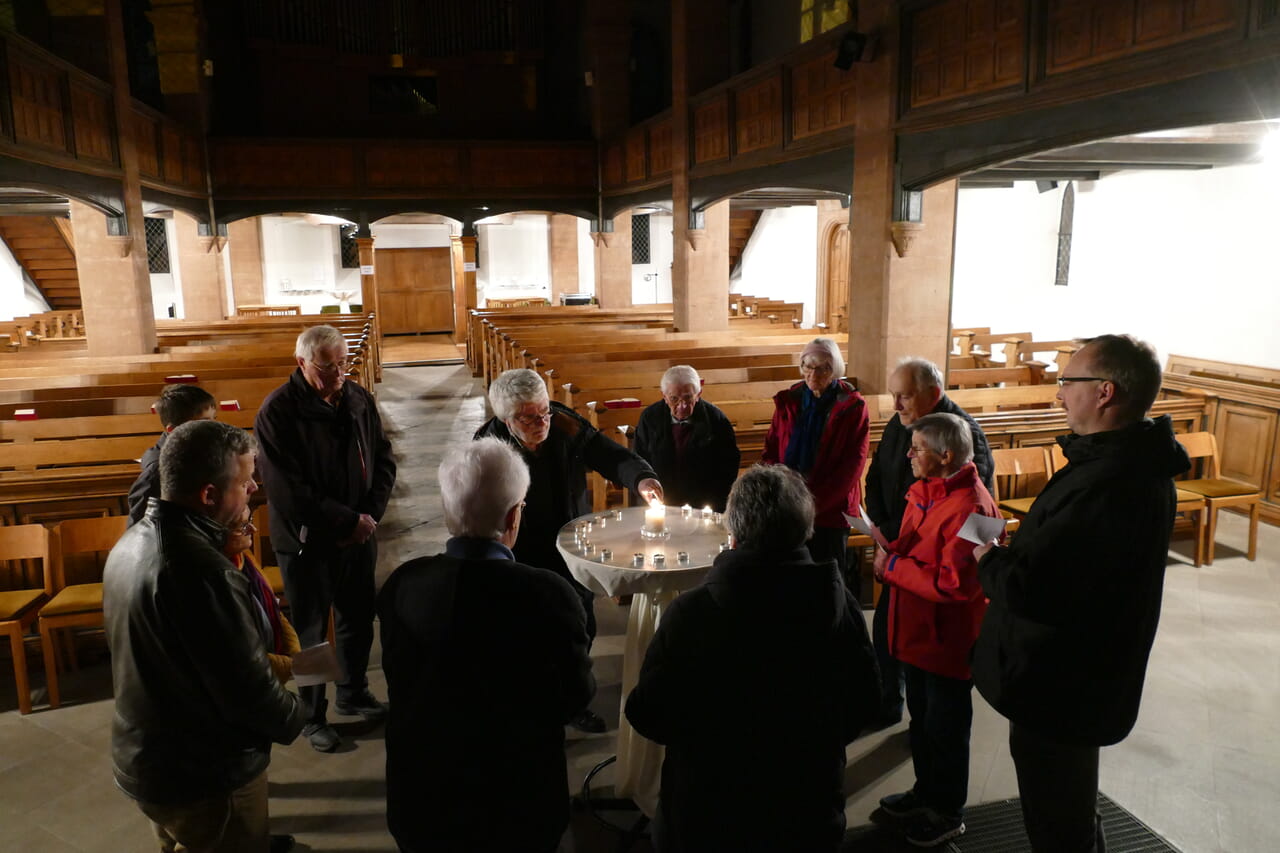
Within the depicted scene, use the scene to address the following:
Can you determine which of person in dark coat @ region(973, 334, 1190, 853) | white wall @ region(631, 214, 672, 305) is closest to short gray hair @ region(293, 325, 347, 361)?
person in dark coat @ region(973, 334, 1190, 853)

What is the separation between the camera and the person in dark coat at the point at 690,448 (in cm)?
397

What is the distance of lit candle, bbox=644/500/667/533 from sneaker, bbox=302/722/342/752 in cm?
162

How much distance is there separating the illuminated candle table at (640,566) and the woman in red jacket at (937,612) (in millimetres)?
628

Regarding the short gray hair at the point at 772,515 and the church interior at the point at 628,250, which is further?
the church interior at the point at 628,250

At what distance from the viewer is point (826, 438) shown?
381 cm

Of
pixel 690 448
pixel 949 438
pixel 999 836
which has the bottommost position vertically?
pixel 999 836

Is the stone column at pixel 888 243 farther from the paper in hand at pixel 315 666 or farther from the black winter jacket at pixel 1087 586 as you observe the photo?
the paper in hand at pixel 315 666

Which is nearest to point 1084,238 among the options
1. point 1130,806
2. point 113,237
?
point 1130,806

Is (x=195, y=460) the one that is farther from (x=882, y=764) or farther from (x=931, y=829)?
(x=882, y=764)

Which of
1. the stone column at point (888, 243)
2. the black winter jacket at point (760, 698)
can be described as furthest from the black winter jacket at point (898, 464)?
the stone column at point (888, 243)

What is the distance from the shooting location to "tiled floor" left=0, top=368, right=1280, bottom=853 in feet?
9.89

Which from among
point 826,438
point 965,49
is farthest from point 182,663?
point 965,49

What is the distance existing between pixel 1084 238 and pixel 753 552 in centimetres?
1089

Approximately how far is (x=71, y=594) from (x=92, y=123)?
8055 mm
